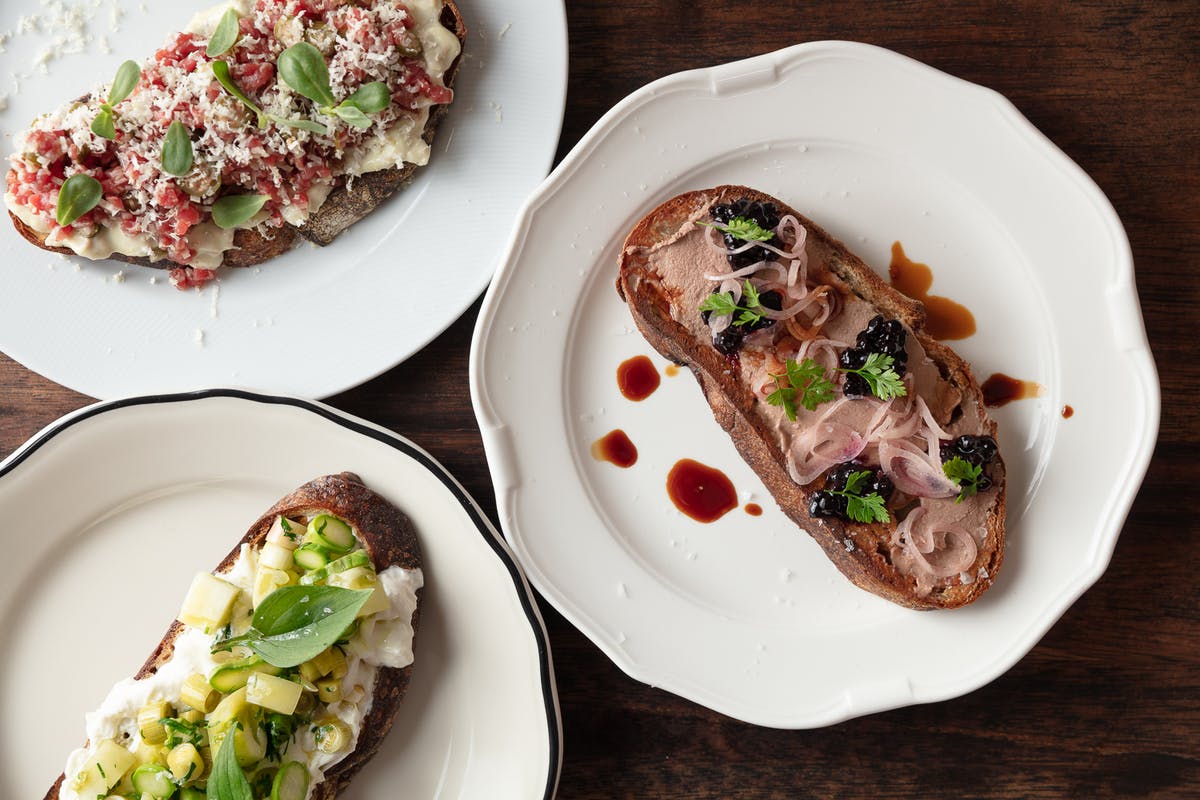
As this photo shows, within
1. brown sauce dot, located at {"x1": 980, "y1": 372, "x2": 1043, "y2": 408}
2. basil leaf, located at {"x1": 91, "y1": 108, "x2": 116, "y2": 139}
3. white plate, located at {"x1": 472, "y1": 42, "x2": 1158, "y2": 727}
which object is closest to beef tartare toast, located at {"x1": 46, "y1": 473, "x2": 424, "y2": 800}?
white plate, located at {"x1": 472, "y1": 42, "x2": 1158, "y2": 727}

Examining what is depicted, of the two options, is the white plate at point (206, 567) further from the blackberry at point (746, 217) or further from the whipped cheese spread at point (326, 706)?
the blackberry at point (746, 217)

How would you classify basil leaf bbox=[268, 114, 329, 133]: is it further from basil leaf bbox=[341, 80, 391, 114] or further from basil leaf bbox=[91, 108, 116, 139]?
basil leaf bbox=[91, 108, 116, 139]

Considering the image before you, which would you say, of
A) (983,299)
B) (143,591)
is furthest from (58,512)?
(983,299)

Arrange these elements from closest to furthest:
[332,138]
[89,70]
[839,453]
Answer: [839,453]
[332,138]
[89,70]

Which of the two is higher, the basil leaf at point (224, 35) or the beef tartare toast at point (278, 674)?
the basil leaf at point (224, 35)

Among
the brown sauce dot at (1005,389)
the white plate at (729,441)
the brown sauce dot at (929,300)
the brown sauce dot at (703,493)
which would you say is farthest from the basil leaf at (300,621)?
the brown sauce dot at (1005,389)

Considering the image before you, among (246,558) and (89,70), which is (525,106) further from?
(246,558)
